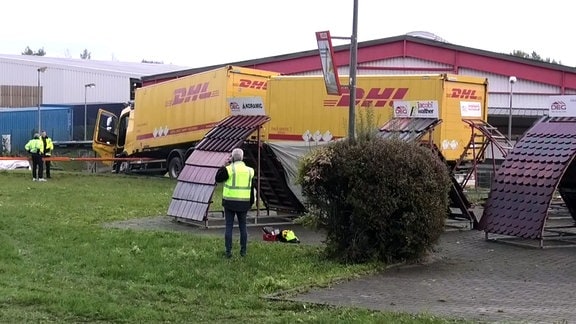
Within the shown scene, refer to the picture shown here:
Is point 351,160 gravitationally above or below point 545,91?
below

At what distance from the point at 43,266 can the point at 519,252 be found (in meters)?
7.89

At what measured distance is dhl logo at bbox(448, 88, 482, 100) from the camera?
2050cm

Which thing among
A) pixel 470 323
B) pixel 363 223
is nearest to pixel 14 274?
pixel 363 223

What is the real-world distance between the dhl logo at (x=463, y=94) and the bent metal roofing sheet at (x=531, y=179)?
204 inches

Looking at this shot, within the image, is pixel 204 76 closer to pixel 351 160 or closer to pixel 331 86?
pixel 331 86

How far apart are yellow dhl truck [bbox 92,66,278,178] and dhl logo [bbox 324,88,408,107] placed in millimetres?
3831

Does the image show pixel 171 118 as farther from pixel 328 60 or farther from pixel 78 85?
pixel 78 85

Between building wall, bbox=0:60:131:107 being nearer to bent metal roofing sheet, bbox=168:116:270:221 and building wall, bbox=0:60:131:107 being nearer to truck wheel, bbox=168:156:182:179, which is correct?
truck wheel, bbox=168:156:182:179

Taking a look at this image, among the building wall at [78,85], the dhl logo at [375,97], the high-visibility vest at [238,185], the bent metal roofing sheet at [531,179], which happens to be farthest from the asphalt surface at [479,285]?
the building wall at [78,85]

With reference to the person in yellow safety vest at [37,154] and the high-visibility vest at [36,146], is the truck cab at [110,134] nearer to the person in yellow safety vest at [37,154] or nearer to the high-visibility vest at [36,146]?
the person in yellow safety vest at [37,154]

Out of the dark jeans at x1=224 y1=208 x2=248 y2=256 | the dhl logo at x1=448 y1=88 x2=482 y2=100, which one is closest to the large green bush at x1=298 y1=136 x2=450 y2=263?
the dark jeans at x1=224 y1=208 x2=248 y2=256

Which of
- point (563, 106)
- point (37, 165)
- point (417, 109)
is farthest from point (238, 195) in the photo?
point (37, 165)

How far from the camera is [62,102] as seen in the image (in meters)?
62.8

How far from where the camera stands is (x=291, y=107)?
76.9 feet
